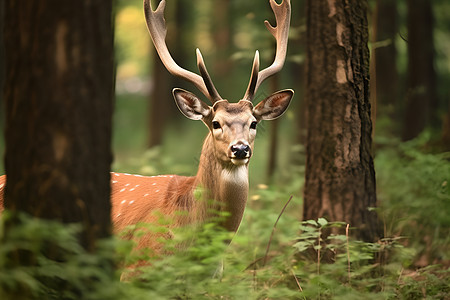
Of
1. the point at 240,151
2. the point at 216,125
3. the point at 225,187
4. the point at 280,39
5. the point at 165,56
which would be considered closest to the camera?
the point at 240,151

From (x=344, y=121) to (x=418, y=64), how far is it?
727cm

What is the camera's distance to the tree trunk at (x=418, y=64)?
11820mm

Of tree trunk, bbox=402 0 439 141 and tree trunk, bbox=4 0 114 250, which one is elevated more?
tree trunk, bbox=402 0 439 141

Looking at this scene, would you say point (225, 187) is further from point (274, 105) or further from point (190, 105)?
point (274, 105)

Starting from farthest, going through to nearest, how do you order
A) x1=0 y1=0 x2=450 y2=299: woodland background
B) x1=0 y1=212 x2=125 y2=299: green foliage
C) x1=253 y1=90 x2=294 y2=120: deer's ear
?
x1=253 y1=90 x2=294 y2=120: deer's ear
x1=0 y1=0 x2=450 y2=299: woodland background
x1=0 y1=212 x2=125 y2=299: green foliage

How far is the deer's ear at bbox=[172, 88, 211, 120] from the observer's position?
6.02 metres

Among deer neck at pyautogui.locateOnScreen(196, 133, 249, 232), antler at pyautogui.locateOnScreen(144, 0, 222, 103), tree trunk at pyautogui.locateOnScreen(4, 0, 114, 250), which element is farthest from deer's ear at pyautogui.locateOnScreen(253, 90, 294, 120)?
tree trunk at pyautogui.locateOnScreen(4, 0, 114, 250)

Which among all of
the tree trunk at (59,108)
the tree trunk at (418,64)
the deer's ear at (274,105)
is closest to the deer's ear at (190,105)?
the deer's ear at (274,105)

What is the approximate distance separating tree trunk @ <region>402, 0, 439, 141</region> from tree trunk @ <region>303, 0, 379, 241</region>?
6.10 metres

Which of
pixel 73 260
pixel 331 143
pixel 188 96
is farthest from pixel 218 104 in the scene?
pixel 73 260

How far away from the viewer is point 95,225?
135 inches

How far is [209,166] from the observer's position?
5.61m

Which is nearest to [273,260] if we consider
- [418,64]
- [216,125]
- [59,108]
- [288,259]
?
[288,259]

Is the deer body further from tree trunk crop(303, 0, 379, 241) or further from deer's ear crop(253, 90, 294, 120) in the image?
tree trunk crop(303, 0, 379, 241)
